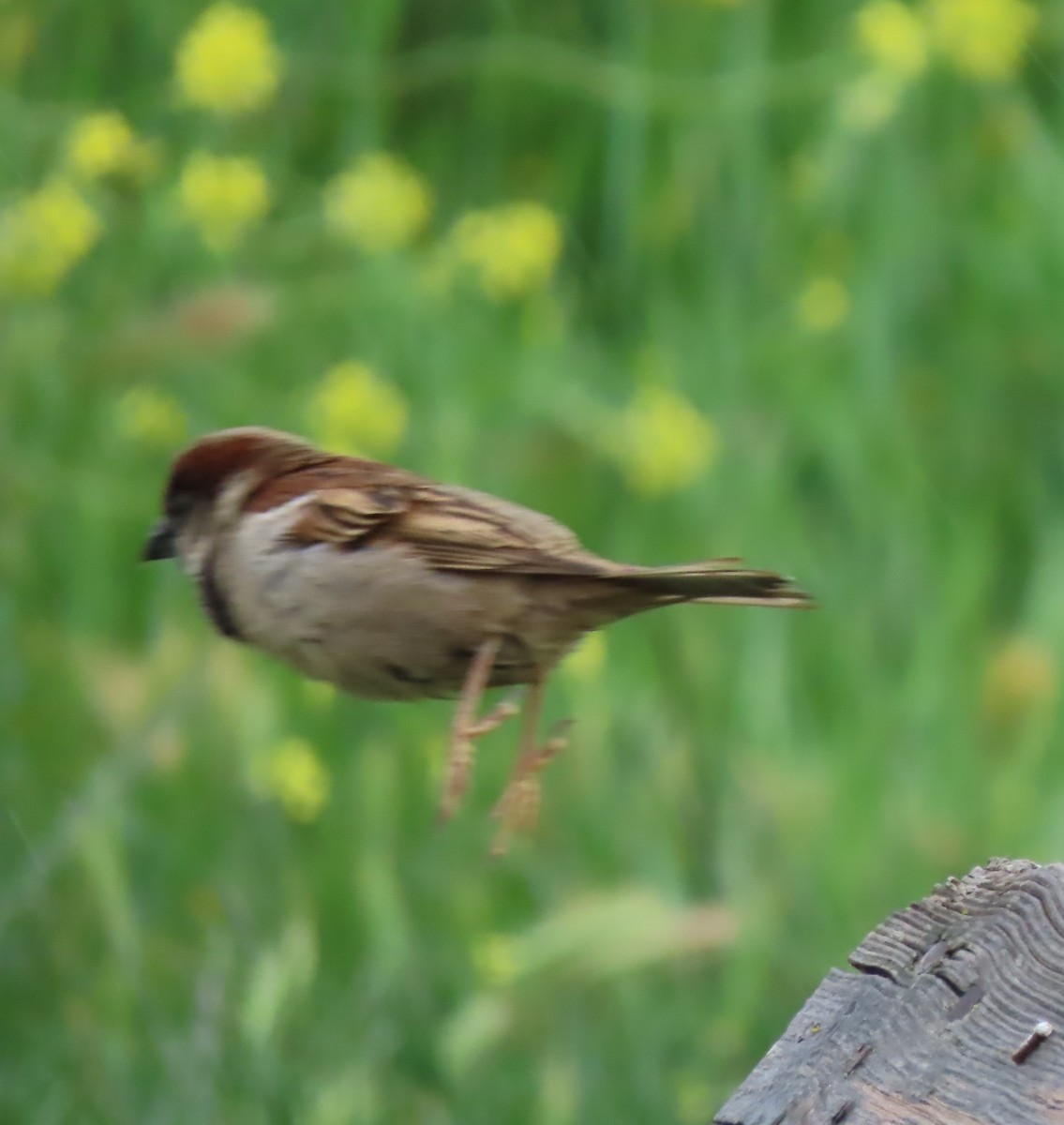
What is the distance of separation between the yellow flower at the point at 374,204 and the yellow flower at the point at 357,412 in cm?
19

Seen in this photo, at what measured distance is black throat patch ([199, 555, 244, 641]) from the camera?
1375 millimetres

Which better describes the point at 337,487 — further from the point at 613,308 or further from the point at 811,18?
the point at 811,18

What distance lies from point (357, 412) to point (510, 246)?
0.35 m

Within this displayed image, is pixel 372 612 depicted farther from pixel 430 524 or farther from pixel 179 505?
pixel 179 505

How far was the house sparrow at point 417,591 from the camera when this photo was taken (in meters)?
1.31

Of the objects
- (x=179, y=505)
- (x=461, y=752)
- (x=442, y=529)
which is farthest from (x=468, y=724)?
(x=179, y=505)

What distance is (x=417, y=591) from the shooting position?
133cm

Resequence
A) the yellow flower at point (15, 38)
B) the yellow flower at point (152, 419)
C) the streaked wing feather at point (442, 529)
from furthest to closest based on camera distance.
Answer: the yellow flower at point (15, 38), the yellow flower at point (152, 419), the streaked wing feather at point (442, 529)

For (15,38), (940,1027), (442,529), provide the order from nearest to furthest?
(940,1027), (442,529), (15,38)

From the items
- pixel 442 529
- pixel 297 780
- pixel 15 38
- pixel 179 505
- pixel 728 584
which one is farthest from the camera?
pixel 15 38

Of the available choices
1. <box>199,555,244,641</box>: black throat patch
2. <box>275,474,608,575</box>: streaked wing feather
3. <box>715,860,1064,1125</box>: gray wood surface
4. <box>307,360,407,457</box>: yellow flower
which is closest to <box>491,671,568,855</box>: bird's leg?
<box>275,474,608,575</box>: streaked wing feather

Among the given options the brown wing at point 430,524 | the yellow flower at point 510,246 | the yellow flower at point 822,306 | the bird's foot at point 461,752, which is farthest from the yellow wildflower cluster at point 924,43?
the bird's foot at point 461,752

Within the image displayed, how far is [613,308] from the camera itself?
2738 mm

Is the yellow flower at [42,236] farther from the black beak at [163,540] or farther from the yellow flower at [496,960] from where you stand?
the black beak at [163,540]
